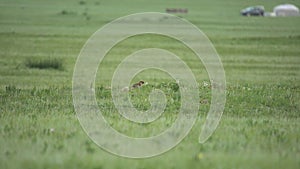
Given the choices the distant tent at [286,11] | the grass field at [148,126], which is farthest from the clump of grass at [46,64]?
the distant tent at [286,11]

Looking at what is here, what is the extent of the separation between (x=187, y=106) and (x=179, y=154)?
164 inches

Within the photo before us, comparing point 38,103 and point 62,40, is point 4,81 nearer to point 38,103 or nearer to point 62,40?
point 38,103

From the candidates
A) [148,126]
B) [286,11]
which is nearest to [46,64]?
[148,126]

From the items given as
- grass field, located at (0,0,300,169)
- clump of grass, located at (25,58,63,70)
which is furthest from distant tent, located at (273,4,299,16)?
clump of grass, located at (25,58,63,70)

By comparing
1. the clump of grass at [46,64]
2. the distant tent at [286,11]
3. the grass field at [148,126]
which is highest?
the distant tent at [286,11]

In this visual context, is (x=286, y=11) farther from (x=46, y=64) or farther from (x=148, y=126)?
(x=148, y=126)

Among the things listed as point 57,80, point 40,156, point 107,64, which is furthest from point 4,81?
point 40,156

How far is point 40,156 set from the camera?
6.87 meters

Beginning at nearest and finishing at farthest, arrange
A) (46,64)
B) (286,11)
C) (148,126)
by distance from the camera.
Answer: (148,126) < (46,64) < (286,11)

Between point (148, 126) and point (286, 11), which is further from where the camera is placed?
point (286, 11)

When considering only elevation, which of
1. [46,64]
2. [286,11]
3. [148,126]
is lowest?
[148,126]

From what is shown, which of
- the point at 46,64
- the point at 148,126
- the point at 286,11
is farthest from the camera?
the point at 286,11

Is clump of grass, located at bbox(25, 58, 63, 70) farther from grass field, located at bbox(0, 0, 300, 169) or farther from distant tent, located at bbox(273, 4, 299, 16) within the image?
distant tent, located at bbox(273, 4, 299, 16)

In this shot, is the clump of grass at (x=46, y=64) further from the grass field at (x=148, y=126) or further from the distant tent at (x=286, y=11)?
the distant tent at (x=286, y=11)
